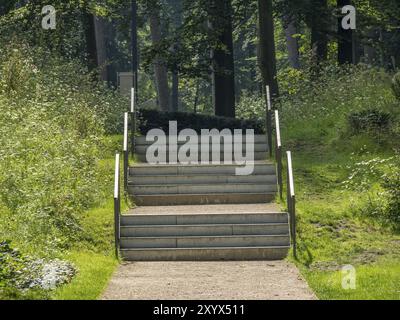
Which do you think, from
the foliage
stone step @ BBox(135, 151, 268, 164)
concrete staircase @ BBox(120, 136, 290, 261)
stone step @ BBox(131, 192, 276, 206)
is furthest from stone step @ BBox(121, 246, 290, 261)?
stone step @ BBox(135, 151, 268, 164)

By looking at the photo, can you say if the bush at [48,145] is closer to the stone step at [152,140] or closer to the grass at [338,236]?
the stone step at [152,140]

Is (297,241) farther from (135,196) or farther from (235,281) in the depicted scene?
(135,196)

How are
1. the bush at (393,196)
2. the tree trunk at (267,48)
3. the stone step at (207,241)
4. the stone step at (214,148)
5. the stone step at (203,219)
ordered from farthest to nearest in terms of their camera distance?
the tree trunk at (267,48)
the stone step at (214,148)
the bush at (393,196)
the stone step at (203,219)
the stone step at (207,241)

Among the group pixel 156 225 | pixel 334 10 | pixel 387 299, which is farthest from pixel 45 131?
pixel 334 10

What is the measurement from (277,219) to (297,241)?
848 millimetres

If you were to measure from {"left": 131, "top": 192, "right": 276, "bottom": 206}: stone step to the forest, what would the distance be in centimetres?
75

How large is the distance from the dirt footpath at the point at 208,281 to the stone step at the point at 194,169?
4055 mm

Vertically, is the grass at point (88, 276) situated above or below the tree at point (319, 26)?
below

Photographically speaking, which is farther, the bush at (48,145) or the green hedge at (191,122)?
the green hedge at (191,122)

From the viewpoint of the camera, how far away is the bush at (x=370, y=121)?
2167cm

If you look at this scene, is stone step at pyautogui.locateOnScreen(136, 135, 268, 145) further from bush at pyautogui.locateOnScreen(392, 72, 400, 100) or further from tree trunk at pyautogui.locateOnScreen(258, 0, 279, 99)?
tree trunk at pyautogui.locateOnScreen(258, 0, 279, 99)

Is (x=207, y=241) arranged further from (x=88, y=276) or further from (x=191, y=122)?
(x=191, y=122)

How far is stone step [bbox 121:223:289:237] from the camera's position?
16500 mm

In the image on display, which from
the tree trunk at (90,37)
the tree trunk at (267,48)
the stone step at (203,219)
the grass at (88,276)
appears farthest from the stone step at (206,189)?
the tree trunk at (90,37)
